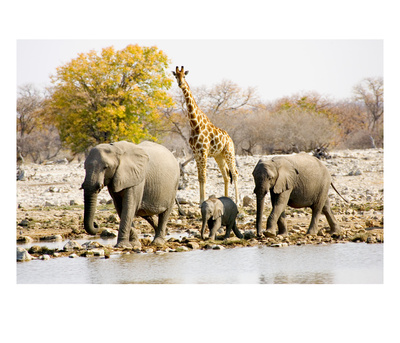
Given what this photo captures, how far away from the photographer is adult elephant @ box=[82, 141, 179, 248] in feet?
28.6

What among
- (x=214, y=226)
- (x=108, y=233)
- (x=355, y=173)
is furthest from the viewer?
(x=355, y=173)

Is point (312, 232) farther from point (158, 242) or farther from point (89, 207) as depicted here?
point (89, 207)

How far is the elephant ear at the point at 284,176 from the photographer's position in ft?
33.6

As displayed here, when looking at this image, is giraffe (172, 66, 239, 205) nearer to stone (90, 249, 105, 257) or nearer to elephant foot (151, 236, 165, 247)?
elephant foot (151, 236, 165, 247)

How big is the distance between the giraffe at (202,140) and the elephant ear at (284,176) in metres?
4.60

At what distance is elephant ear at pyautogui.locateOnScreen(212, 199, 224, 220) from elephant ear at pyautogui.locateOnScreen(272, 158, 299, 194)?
2.87ft

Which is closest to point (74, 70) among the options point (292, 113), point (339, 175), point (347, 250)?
point (339, 175)

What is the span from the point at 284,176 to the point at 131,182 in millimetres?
2533

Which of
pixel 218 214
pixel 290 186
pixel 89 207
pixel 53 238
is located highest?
pixel 290 186

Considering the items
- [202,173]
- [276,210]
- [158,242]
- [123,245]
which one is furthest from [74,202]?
[276,210]

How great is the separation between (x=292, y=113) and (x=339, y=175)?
59.7ft

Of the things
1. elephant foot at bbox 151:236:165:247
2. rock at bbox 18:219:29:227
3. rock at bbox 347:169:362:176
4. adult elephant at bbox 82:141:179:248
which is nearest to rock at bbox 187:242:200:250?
elephant foot at bbox 151:236:165:247

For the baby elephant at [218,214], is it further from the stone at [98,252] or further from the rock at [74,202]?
the rock at [74,202]

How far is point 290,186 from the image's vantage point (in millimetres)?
10438
